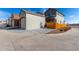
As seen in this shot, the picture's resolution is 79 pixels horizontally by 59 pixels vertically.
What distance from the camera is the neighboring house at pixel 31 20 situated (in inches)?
75.0

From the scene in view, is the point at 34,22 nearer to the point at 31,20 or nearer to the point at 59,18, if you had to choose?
the point at 31,20

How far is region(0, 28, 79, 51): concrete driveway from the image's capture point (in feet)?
6.09

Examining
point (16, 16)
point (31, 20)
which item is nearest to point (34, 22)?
point (31, 20)

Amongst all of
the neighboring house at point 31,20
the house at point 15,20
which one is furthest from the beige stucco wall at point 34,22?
the house at point 15,20

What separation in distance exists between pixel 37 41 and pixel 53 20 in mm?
385

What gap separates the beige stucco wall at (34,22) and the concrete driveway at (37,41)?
0.10 metres

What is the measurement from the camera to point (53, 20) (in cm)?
196

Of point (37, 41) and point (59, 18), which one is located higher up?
point (59, 18)

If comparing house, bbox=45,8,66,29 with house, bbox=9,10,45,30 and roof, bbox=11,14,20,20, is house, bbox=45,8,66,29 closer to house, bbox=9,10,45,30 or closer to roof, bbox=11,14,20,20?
house, bbox=9,10,45,30

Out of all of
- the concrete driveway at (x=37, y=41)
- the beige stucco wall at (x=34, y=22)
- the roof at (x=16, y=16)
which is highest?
the roof at (x=16, y=16)

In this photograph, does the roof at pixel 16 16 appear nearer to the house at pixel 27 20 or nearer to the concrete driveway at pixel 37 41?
the house at pixel 27 20

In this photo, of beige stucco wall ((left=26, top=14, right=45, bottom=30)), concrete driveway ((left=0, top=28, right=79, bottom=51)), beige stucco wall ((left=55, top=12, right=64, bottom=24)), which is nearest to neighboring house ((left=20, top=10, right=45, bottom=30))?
beige stucco wall ((left=26, top=14, right=45, bottom=30))
